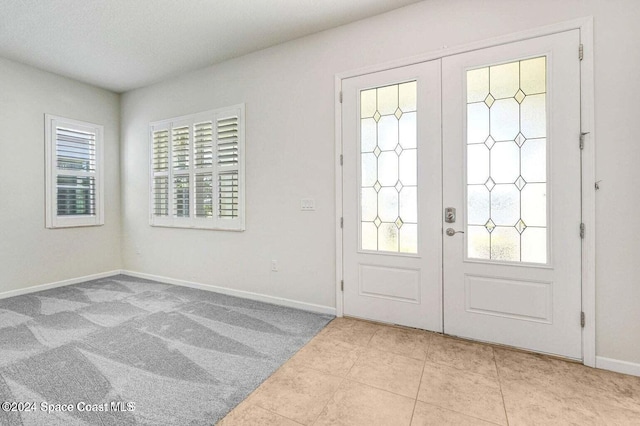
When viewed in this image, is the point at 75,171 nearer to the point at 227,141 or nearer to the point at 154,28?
the point at 227,141

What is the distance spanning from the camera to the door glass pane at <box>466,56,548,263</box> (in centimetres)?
225

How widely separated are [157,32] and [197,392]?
11.0 feet

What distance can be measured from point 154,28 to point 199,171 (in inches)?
63.8

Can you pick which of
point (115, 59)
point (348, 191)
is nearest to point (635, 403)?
point (348, 191)

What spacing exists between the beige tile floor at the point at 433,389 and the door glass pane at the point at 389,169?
0.95 m

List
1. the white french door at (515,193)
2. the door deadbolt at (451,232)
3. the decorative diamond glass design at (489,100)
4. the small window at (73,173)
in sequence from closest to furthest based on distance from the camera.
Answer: the white french door at (515,193)
the decorative diamond glass design at (489,100)
the door deadbolt at (451,232)
the small window at (73,173)

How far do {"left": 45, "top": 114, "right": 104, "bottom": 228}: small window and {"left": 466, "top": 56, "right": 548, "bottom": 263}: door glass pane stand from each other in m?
5.06

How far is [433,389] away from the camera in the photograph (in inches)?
72.9

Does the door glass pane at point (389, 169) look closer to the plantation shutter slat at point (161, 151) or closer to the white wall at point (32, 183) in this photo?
the plantation shutter slat at point (161, 151)

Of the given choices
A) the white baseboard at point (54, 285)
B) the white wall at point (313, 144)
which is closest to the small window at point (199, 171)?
the white wall at point (313, 144)

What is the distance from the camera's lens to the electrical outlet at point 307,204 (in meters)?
3.16

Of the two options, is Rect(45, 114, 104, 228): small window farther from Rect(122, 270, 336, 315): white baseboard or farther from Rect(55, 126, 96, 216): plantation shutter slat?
Rect(122, 270, 336, 315): white baseboard

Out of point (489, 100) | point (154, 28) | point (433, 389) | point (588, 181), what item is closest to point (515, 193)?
point (588, 181)

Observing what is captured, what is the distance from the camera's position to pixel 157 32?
3.04 meters
